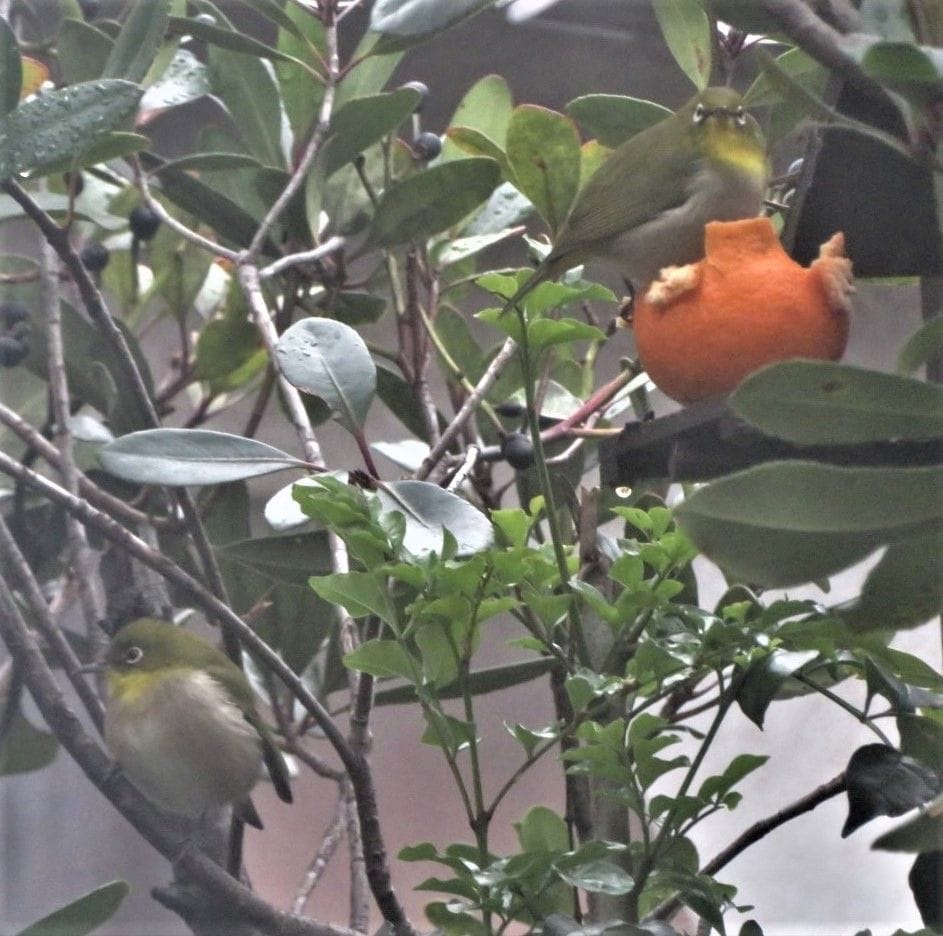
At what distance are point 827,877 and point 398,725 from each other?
2.33ft

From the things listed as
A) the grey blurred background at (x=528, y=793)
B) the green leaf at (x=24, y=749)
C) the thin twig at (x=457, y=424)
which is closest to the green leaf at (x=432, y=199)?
the thin twig at (x=457, y=424)

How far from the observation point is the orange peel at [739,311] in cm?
65

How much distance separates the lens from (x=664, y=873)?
558mm

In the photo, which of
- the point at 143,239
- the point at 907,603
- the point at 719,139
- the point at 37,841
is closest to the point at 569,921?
the point at 907,603

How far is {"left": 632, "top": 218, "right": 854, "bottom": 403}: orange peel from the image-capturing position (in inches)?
25.5

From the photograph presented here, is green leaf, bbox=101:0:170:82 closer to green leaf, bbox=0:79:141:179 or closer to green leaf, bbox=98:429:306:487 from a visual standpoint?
green leaf, bbox=0:79:141:179

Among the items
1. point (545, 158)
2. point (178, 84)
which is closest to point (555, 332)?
point (545, 158)

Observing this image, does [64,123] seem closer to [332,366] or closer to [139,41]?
[139,41]

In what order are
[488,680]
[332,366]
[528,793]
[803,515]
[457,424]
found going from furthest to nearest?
[528,793], [488,680], [457,424], [332,366], [803,515]

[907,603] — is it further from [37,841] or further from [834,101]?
[37,841]

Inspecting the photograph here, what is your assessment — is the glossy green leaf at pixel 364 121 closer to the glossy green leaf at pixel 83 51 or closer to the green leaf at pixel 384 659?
the glossy green leaf at pixel 83 51

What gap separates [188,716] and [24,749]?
0.45 ft

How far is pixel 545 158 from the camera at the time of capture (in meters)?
0.78

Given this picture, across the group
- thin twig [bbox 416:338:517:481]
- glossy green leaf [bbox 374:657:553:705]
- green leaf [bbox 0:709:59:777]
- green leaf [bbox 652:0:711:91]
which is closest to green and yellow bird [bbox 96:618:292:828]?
green leaf [bbox 0:709:59:777]
